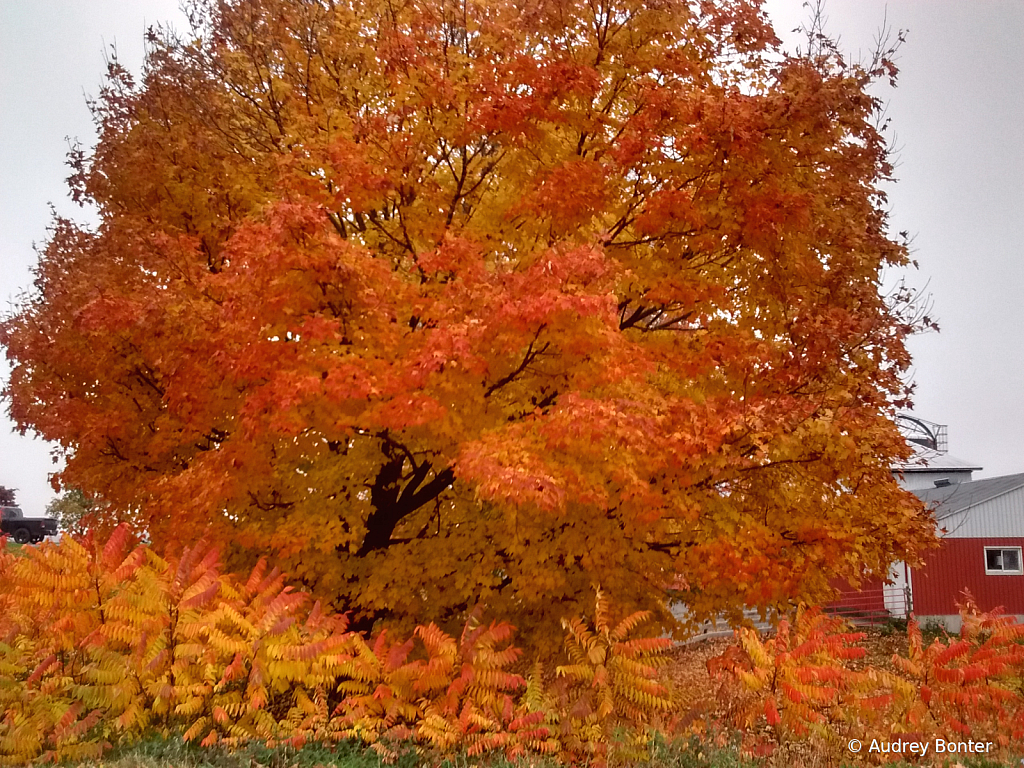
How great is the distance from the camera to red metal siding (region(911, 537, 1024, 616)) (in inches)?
1110

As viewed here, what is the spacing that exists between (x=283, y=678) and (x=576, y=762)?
8.49ft

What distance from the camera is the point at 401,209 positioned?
30.6 ft

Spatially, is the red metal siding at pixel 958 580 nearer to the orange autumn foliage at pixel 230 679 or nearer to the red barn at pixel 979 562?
the red barn at pixel 979 562

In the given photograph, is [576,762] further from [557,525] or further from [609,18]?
[609,18]

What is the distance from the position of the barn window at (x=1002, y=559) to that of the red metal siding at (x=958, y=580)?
0.17 meters

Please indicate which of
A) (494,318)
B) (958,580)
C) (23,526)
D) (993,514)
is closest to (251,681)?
(494,318)

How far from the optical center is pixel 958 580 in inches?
1115

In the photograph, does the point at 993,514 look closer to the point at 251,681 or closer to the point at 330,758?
the point at 330,758

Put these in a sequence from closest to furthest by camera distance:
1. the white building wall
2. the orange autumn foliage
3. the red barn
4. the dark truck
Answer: the orange autumn foliage, the red barn, the white building wall, the dark truck

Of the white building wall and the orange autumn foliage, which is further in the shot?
the white building wall

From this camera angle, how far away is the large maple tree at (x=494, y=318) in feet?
24.5

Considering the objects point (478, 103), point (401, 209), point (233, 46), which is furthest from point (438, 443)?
point (233, 46)
